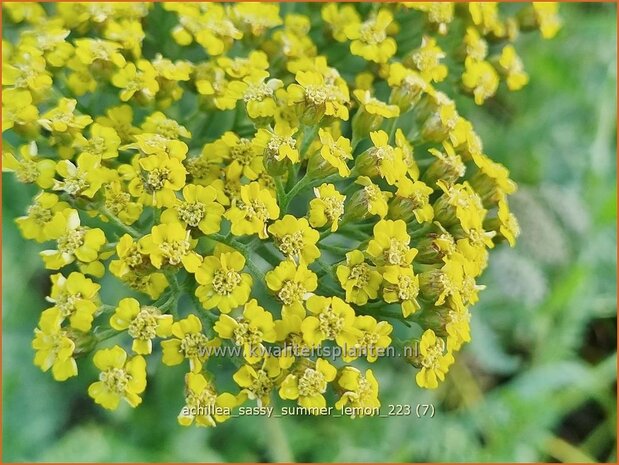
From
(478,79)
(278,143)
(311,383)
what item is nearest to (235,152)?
(278,143)

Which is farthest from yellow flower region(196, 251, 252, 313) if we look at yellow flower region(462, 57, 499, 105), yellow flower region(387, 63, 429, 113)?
yellow flower region(462, 57, 499, 105)

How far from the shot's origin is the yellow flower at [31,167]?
1855 mm

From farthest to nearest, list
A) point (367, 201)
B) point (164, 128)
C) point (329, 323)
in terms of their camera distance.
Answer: point (164, 128)
point (367, 201)
point (329, 323)

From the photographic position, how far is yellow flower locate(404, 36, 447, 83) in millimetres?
2088

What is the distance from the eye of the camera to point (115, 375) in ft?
5.73

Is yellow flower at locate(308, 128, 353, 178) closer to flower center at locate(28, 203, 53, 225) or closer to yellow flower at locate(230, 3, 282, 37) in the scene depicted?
yellow flower at locate(230, 3, 282, 37)

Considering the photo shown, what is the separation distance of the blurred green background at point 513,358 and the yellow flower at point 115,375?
1.02 metres

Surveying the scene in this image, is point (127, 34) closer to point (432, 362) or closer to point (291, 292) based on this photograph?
point (291, 292)

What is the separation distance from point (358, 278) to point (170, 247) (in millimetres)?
425

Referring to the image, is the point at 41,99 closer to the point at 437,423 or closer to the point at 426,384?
the point at 426,384

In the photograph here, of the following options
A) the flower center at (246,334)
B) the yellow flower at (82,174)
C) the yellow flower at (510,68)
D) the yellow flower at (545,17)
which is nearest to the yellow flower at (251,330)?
the flower center at (246,334)

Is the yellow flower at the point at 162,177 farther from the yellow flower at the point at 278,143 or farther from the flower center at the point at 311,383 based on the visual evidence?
the flower center at the point at 311,383

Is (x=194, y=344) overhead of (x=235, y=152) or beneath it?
beneath

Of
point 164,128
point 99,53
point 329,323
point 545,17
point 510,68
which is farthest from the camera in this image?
point 545,17
